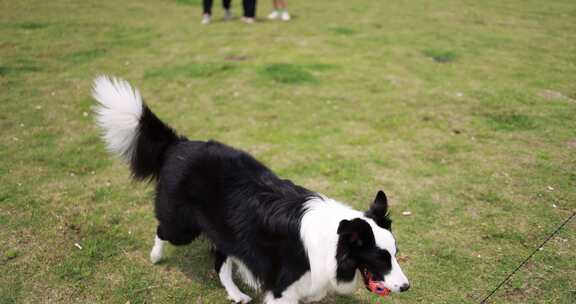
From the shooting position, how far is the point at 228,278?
144 inches

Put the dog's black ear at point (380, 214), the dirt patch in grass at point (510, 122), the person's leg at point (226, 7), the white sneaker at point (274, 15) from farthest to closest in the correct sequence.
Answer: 1. the white sneaker at point (274, 15)
2. the person's leg at point (226, 7)
3. the dirt patch in grass at point (510, 122)
4. the dog's black ear at point (380, 214)

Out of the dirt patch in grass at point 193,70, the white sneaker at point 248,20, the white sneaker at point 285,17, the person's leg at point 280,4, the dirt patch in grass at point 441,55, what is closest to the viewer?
the dirt patch in grass at point 193,70

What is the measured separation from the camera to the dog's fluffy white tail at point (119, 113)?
3588 millimetres

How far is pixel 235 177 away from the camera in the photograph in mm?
3291

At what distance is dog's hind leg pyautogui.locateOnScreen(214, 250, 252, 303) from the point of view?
358 cm

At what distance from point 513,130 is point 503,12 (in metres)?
9.88

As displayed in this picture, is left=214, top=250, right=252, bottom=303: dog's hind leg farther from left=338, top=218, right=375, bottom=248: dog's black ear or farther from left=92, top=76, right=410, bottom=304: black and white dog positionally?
left=338, top=218, right=375, bottom=248: dog's black ear

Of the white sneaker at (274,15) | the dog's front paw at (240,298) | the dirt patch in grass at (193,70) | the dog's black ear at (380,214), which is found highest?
the white sneaker at (274,15)

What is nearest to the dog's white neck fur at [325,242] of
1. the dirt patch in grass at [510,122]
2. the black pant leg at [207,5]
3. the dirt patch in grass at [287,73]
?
the dirt patch in grass at [510,122]

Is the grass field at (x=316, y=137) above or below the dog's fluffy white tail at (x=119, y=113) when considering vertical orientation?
below

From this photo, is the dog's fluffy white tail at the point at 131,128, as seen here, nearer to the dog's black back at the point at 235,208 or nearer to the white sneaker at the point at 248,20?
the dog's black back at the point at 235,208

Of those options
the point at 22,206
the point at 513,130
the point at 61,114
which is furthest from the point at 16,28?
the point at 513,130

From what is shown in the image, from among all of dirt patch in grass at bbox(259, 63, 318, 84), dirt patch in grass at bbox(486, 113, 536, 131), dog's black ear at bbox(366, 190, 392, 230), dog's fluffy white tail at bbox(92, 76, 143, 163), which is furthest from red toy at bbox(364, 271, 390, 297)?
dirt patch in grass at bbox(259, 63, 318, 84)

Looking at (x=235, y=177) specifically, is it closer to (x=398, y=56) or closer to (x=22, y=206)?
(x=22, y=206)
